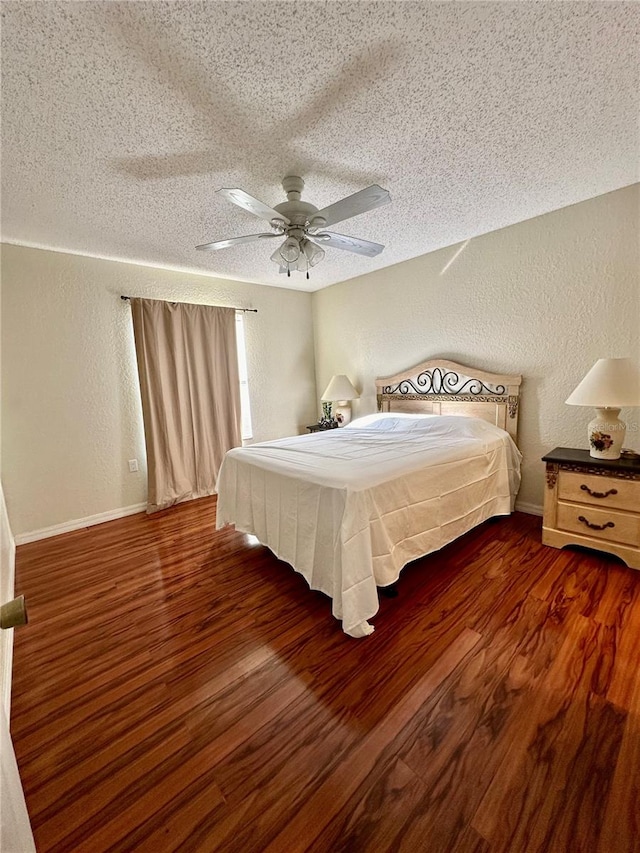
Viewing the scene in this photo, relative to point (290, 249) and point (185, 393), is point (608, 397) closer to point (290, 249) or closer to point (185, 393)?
point (290, 249)

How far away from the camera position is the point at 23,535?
2.92 m

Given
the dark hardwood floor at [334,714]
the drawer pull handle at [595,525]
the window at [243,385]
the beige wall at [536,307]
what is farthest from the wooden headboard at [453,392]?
the window at [243,385]

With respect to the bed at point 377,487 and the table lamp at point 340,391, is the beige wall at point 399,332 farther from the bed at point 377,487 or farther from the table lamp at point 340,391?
the table lamp at point 340,391

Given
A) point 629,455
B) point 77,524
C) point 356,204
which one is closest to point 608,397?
point 629,455

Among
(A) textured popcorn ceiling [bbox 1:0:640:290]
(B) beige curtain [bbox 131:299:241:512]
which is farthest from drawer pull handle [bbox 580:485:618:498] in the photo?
(B) beige curtain [bbox 131:299:241:512]

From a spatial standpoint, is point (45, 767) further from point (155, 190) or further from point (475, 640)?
point (155, 190)

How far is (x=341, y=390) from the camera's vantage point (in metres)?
4.12

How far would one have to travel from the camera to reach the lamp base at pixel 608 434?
2.24 metres

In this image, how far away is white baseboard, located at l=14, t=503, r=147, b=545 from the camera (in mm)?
2934

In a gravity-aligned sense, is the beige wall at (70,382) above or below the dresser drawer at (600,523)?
above

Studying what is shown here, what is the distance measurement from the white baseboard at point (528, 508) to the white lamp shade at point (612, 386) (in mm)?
1137

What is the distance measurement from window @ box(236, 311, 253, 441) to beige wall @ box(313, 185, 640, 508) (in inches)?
66.9

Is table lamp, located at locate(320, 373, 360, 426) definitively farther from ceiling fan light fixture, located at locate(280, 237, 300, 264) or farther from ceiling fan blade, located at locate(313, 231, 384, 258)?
ceiling fan light fixture, located at locate(280, 237, 300, 264)

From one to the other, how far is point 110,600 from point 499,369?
3.45 meters
